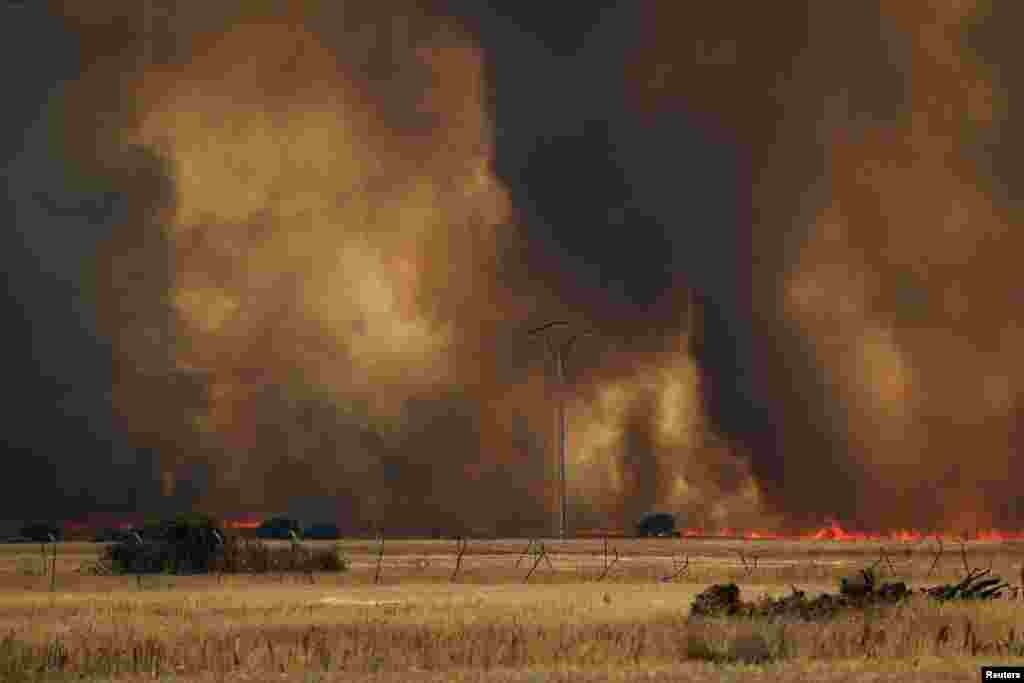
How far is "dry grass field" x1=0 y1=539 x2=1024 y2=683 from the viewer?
169 feet

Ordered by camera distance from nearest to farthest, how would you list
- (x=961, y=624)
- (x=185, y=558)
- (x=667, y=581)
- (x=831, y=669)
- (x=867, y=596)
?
(x=831, y=669)
(x=961, y=624)
(x=867, y=596)
(x=667, y=581)
(x=185, y=558)

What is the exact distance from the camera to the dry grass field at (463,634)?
51.7m

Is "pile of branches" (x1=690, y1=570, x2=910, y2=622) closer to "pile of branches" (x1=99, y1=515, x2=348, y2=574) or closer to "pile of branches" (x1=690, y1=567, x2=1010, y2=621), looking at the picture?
"pile of branches" (x1=690, y1=567, x2=1010, y2=621)

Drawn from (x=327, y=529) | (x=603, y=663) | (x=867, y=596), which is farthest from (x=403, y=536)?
(x=603, y=663)

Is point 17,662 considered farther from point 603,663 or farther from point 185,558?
point 185,558

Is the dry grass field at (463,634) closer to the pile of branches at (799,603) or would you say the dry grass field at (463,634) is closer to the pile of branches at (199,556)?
the pile of branches at (799,603)

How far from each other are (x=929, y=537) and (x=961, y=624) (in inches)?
3643

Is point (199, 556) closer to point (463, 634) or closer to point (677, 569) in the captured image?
point (677, 569)

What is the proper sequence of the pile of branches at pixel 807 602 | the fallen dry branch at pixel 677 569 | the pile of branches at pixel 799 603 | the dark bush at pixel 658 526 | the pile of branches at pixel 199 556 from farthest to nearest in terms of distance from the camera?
the dark bush at pixel 658 526
the pile of branches at pixel 199 556
the fallen dry branch at pixel 677 569
the pile of branches at pixel 807 602
the pile of branches at pixel 799 603

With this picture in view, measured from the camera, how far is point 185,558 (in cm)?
9825

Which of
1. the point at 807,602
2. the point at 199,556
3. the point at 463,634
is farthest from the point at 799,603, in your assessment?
the point at 199,556

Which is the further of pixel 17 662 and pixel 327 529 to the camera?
pixel 327 529

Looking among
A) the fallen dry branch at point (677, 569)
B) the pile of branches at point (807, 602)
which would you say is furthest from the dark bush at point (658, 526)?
the pile of branches at point (807, 602)

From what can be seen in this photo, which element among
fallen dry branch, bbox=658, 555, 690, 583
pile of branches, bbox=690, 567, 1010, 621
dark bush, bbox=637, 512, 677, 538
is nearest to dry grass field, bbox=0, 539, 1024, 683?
pile of branches, bbox=690, 567, 1010, 621
